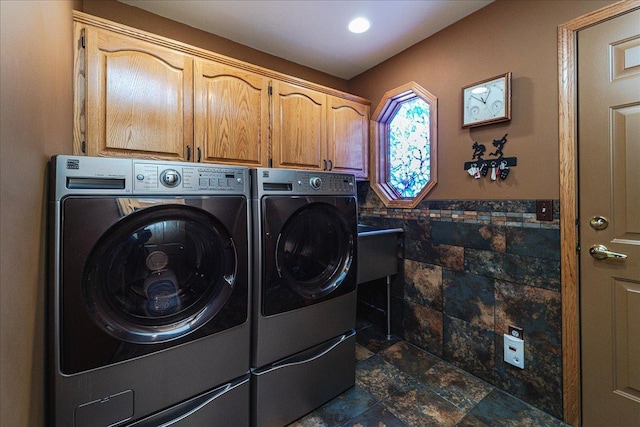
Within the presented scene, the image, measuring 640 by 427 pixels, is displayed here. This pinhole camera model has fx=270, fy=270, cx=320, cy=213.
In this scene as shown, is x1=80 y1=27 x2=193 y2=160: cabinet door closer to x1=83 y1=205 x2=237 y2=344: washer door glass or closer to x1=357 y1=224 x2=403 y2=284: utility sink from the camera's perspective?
x1=83 y1=205 x2=237 y2=344: washer door glass

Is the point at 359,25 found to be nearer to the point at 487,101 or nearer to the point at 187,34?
the point at 487,101

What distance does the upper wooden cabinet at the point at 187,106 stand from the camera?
4.44 feet

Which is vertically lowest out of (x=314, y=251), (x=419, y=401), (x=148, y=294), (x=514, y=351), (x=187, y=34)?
(x=419, y=401)

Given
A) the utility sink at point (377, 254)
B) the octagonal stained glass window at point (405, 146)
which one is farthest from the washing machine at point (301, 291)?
the octagonal stained glass window at point (405, 146)

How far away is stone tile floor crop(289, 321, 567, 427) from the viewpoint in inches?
57.6

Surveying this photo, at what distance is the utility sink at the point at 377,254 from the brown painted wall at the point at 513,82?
469mm

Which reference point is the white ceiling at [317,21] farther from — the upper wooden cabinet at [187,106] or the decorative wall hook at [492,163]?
the decorative wall hook at [492,163]

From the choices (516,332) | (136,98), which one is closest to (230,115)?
(136,98)

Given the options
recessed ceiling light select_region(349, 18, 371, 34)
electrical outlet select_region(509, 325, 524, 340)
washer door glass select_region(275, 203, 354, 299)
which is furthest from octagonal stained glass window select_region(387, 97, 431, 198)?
electrical outlet select_region(509, 325, 524, 340)

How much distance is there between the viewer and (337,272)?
166 centimetres

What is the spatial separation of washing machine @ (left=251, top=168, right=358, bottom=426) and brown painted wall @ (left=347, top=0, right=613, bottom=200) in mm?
854

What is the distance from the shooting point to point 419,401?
5.27 ft

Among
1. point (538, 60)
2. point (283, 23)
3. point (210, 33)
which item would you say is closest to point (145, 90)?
point (210, 33)

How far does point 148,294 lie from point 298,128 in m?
1.46
